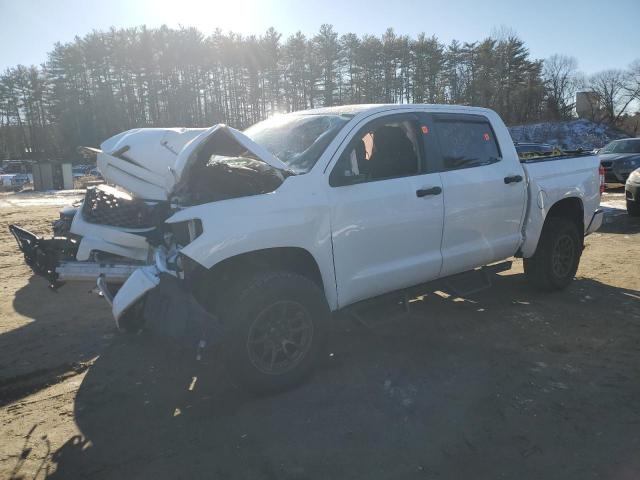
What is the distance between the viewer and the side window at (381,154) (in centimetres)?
352

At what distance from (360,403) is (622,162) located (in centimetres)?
1720

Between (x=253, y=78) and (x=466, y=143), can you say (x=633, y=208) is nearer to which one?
(x=466, y=143)

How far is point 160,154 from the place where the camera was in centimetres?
365

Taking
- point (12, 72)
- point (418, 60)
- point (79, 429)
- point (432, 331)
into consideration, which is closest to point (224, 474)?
point (79, 429)

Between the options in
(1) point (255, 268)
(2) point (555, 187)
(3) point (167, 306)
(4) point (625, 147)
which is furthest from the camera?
(4) point (625, 147)

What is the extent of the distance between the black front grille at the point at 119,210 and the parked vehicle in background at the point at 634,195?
10.2 metres

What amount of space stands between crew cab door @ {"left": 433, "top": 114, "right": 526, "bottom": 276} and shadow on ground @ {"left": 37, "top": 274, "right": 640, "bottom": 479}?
Answer: 0.77m

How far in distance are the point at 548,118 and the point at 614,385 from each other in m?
56.0

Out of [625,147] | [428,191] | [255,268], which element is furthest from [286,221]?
[625,147]

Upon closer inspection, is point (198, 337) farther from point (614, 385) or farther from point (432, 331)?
point (614, 385)

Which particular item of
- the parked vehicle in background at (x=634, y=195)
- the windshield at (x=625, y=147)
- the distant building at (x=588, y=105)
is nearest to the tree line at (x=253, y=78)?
the distant building at (x=588, y=105)

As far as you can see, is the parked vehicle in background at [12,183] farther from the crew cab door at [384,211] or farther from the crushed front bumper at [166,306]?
the crew cab door at [384,211]

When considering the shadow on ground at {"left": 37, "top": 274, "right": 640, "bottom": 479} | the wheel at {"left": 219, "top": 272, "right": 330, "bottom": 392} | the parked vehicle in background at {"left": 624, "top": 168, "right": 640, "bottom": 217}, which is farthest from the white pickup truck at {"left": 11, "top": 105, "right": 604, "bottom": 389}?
the parked vehicle in background at {"left": 624, "top": 168, "right": 640, "bottom": 217}

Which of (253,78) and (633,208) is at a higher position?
(253,78)
